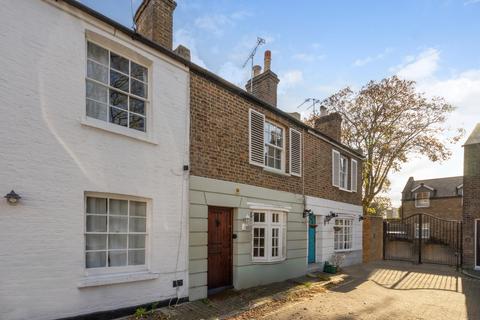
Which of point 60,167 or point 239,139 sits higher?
point 239,139

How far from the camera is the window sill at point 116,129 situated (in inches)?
241

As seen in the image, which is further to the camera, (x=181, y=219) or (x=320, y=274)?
(x=320, y=274)

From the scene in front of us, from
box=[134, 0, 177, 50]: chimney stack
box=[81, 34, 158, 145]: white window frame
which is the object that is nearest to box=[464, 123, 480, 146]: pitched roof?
box=[134, 0, 177, 50]: chimney stack

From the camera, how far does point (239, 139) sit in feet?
31.8

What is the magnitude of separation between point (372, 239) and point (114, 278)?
634 inches

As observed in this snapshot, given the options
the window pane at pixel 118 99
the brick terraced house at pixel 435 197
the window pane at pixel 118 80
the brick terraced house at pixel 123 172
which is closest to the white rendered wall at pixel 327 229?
the brick terraced house at pixel 123 172

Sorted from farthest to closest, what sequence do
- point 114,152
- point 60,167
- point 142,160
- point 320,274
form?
point 320,274, point 142,160, point 114,152, point 60,167

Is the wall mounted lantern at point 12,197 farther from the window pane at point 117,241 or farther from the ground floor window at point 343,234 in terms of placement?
the ground floor window at point 343,234

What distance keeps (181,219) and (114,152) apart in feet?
7.72

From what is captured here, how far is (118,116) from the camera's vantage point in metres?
6.86

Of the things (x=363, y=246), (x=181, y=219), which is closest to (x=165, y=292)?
(x=181, y=219)

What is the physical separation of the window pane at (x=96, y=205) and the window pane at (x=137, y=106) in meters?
2.17

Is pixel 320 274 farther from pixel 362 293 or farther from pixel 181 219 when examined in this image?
pixel 181 219

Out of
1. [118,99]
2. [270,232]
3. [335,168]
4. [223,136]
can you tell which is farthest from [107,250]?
[335,168]
